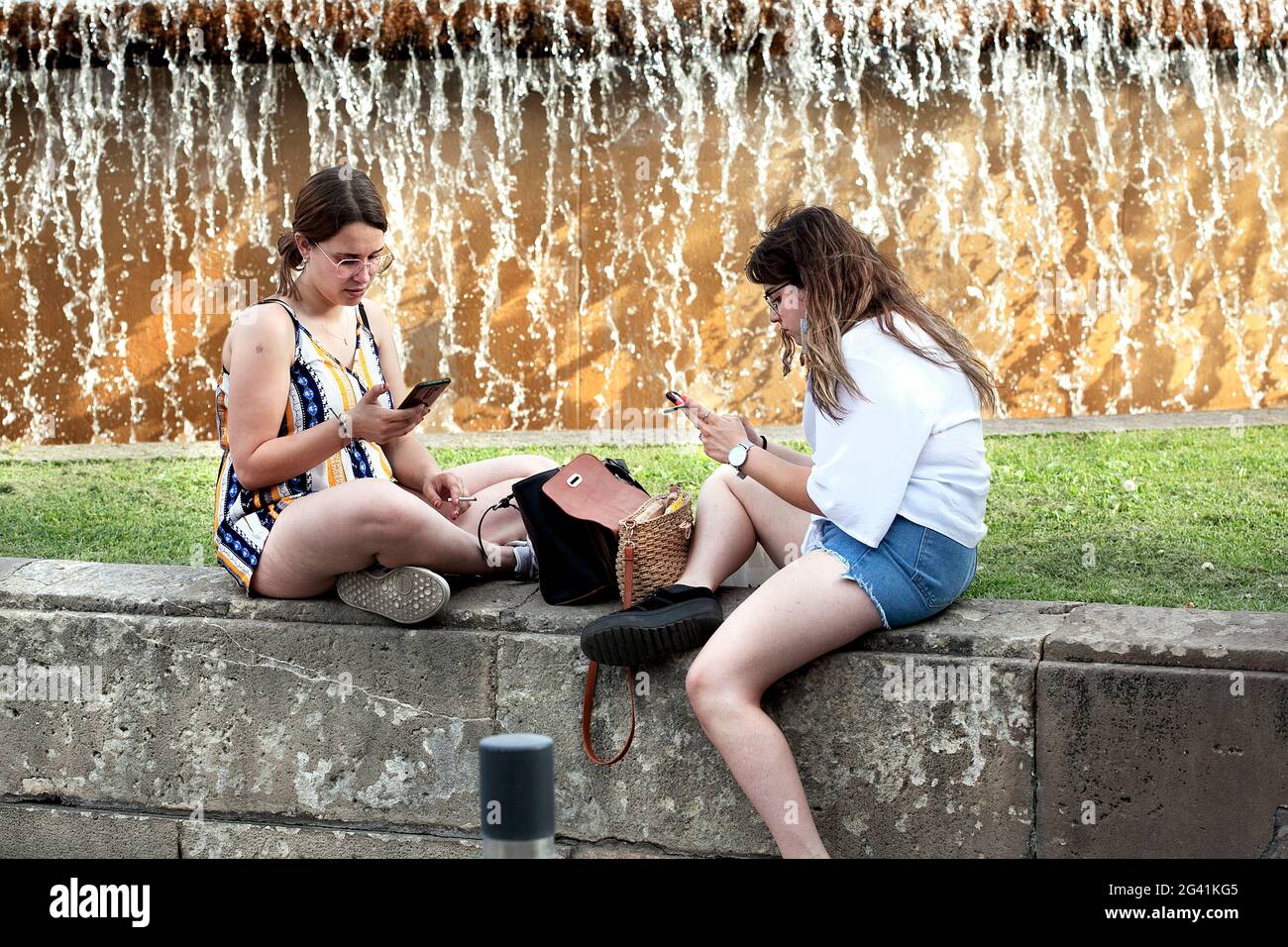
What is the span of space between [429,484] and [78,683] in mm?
1045

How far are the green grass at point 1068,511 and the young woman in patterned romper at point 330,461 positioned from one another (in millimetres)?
1258

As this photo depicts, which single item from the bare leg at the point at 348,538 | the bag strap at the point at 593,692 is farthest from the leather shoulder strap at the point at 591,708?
the bare leg at the point at 348,538

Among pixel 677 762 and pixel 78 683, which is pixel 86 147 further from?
pixel 677 762

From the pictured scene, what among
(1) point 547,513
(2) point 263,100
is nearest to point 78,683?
(1) point 547,513

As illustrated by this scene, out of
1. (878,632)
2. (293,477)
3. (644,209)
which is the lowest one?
(878,632)

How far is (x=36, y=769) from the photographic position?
3.90m

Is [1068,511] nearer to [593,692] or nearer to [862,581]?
[862,581]

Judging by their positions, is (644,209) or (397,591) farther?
(644,209)

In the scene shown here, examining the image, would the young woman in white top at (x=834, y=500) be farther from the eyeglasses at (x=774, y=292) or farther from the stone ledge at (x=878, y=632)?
the stone ledge at (x=878, y=632)

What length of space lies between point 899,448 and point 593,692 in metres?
0.93

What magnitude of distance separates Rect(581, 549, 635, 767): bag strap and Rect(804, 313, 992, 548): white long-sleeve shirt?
473mm

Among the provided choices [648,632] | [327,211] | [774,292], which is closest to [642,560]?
[648,632]

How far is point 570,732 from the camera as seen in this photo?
3588 millimetres

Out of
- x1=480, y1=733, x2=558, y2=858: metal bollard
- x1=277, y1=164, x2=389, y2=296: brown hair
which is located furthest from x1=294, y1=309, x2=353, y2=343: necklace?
x1=480, y1=733, x2=558, y2=858: metal bollard
